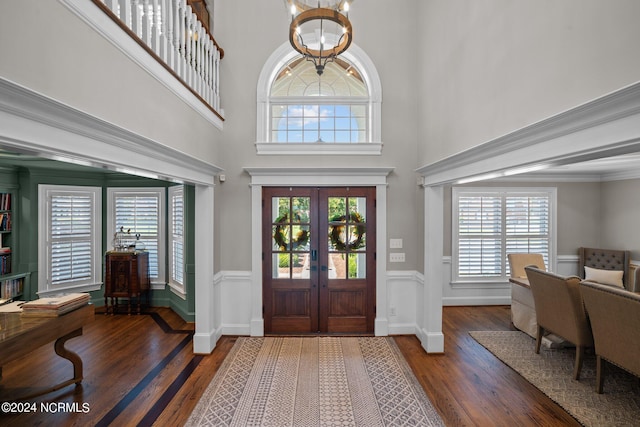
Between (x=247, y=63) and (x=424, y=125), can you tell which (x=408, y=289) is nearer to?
(x=424, y=125)

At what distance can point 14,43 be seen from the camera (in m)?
1.25

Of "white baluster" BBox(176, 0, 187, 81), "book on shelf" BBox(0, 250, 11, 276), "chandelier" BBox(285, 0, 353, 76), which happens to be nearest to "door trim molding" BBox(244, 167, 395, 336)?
"white baluster" BBox(176, 0, 187, 81)

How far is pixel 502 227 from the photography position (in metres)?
5.41

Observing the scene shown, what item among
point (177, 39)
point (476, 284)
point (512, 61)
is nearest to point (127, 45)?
point (177, 39)

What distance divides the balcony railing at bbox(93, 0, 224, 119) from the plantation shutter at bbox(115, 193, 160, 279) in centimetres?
238

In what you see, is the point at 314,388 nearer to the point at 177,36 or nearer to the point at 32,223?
the point at 177,36

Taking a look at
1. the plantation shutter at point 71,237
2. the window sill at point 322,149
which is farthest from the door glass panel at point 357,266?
the plantation shutter at point 71,237

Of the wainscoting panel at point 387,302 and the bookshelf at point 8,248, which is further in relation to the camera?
the bookshelf at point 8,248

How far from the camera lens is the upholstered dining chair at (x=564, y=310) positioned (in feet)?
9.59

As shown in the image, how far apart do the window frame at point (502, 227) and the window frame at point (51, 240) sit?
21.0ft

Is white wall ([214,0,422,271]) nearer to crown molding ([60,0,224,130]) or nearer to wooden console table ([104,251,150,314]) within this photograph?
crown molding ([60,0,224,130])

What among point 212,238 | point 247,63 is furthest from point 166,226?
point 247,63

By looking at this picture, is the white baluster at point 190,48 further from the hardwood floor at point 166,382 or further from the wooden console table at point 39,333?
the hardwood floor at point 166,382

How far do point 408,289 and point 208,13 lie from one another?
191 inches
